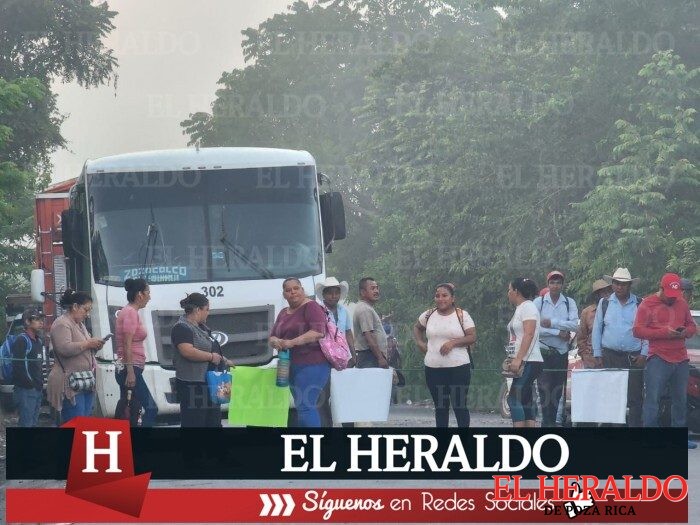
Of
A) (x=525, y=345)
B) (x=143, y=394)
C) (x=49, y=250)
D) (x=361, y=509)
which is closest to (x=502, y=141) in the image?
(x=49, y=250)

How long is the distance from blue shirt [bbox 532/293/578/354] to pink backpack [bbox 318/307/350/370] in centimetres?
331

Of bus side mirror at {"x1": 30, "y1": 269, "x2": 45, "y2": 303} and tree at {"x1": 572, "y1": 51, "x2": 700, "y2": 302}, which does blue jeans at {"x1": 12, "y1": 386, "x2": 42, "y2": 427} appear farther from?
tree at {"x1": 572, "y1": 51, "x2": 700, "y2": 302}

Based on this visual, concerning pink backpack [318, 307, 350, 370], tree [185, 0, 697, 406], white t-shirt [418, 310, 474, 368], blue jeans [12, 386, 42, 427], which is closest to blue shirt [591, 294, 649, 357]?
white t-shirt [418, 310, 474, 368]

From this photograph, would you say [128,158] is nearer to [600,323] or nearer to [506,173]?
[600,323]

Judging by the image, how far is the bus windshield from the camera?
1822 centimetres

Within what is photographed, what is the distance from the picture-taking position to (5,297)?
35.5 m

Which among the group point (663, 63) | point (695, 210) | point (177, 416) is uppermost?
point (663, 63)

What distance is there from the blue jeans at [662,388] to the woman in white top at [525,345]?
146 centimetres

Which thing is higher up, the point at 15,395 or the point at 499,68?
the point at 499,68

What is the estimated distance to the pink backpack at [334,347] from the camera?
14.0 m

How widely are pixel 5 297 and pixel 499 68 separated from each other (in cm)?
1297

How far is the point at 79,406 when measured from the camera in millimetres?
14727

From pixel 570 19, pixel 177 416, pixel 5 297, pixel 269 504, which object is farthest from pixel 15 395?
Result: pixel 570 19

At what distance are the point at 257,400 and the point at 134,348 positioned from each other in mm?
3098
